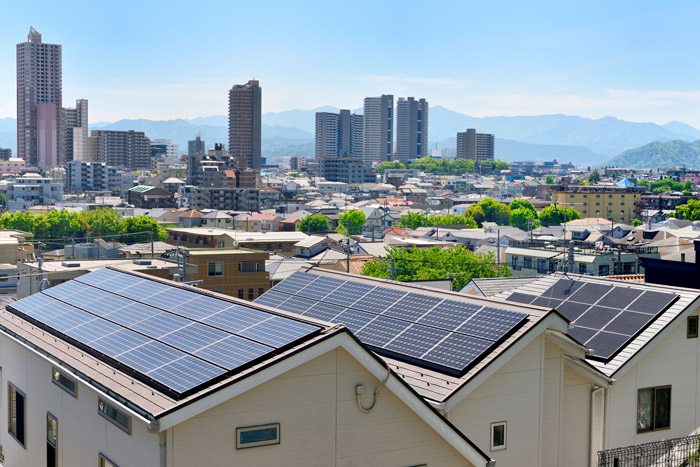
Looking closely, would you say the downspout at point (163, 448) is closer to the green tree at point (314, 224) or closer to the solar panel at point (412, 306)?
the solar panel at point (412, 306)

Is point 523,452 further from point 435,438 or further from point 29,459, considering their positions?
point 29,459

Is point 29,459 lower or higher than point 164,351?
lower

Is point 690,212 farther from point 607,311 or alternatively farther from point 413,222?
point 607,311

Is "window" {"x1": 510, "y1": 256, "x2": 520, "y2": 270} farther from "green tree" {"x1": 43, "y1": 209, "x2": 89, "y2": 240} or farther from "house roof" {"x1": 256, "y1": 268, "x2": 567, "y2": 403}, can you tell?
"green tree" {"x1": 43, "y1": 209, "x2": 89, "y2": 240}

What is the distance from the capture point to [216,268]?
49438 millimetres

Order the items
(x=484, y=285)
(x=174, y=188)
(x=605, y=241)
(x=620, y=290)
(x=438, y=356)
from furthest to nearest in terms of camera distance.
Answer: (x=174, y=188), (x=605, y=241), (x=484, y=285), (x=620, y=290), (x=438, y=356)

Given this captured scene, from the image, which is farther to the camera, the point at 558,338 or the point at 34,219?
the point at 34,219

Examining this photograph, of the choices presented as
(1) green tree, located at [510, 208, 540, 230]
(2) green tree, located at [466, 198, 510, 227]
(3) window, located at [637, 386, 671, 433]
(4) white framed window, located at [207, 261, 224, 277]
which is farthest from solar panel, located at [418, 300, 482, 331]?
(2) green tree, located at [466, 198, 510, 227]

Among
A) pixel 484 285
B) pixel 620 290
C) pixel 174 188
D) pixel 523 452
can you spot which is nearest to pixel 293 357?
pixel 523 452

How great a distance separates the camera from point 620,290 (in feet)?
54.8

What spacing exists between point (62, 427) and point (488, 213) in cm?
13688

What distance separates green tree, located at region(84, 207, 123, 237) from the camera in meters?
107

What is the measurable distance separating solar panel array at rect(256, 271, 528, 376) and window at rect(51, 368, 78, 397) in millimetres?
4978

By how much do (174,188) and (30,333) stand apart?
18767 centimetres
